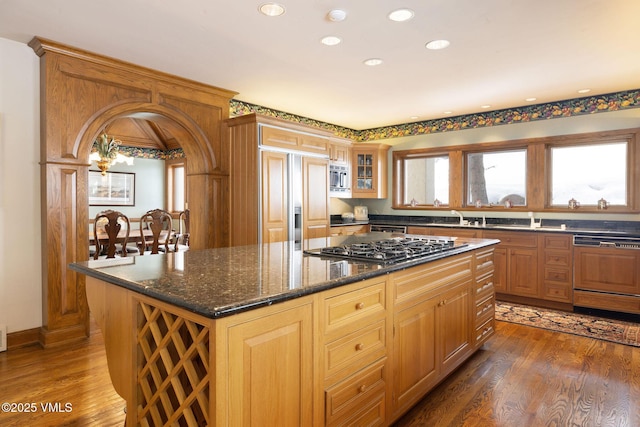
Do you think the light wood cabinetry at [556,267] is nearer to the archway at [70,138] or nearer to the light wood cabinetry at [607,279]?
the light wood cabinetry at [607,279]

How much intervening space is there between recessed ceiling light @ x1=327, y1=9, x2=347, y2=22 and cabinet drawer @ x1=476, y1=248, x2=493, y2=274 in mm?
2016

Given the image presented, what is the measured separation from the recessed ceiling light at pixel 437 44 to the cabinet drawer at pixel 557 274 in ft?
9.81

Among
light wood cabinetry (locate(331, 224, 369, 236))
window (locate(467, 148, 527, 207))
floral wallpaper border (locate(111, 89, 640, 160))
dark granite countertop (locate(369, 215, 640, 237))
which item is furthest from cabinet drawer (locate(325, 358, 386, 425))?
window (locate(467, 148, 527, 207))

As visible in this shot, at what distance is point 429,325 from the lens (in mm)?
2215

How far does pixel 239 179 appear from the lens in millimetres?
4395

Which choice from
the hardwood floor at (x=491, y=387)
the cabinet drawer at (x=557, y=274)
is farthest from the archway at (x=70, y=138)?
the cabinet drawer at (x=557, y=274)

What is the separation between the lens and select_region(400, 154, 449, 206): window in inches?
239

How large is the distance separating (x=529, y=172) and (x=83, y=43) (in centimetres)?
530

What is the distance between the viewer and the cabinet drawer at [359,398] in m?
1.57

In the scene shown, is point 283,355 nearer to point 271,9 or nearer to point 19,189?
point 271,9

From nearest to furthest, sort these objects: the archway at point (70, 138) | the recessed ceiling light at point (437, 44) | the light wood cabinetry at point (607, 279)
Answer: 1. the recessed ceiling light at point (437, 44)
2. the archway at point (70, 138)
3. the light wood cabinetry at point (607, 279)

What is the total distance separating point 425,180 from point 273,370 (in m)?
5.48

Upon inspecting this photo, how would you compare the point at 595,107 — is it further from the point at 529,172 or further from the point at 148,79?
the point at 148,79

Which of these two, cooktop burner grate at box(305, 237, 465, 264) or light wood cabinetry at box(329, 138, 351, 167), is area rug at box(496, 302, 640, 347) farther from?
light wood cabinetry at box(329, 138, 351, 167)
